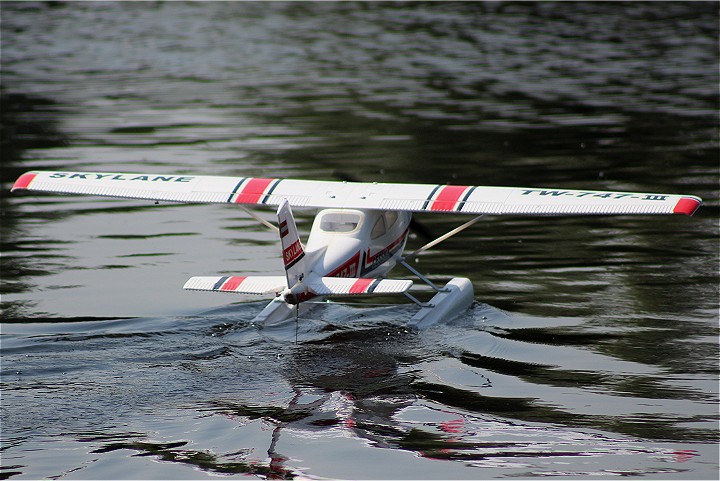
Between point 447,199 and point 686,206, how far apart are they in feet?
10.7

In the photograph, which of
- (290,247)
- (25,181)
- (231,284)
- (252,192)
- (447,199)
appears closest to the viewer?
(290,247)

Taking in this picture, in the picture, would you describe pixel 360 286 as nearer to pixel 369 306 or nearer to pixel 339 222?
pixel 339 222

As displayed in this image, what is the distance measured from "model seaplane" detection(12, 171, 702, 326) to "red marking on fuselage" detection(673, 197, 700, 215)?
1 cm

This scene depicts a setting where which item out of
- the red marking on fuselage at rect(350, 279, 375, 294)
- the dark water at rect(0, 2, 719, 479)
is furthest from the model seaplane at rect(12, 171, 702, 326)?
the dark water at rect(0, 2, 719, 479)

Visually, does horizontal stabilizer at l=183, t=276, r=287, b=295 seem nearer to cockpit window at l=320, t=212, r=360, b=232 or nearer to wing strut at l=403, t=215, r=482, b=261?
cockpit window at l=320, t=212, r=360, b=232

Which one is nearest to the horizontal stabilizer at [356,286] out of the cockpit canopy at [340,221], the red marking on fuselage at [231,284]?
the red marking on fuselage at [231,284]

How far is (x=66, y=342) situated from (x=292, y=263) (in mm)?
3044

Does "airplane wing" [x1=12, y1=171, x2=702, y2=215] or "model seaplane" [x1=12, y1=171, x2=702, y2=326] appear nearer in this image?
"model seaplane" [x1=12, y1=171, x2=702, y2=326]

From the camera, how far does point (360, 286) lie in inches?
505

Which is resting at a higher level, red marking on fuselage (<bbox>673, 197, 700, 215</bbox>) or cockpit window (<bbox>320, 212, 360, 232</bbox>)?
red marking on fuselage (<bbox>673, 197, 700, 215</bbox>)

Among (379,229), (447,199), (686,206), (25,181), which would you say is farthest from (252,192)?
(686,206)

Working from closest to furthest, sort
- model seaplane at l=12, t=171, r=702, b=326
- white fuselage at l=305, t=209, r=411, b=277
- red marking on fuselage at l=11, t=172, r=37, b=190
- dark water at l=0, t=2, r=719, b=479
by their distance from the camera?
dark water at l=0, t=2, r=719, b=479 → model seaplane at l=12, t=171, r=702, b=326 → white fuselage at l=305, t=209, r=411, b=277 → red marking on fuselage at l=11, t=172, r=37, b=190

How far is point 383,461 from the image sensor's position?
9742 mm

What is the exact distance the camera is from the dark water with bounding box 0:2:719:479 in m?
10.1
